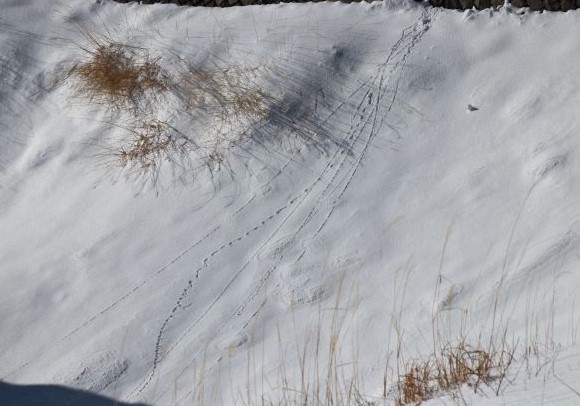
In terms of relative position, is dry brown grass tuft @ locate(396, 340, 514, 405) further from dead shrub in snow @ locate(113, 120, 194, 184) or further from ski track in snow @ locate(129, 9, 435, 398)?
dead shrub in snow @ locate(113, 120, 194, 184)

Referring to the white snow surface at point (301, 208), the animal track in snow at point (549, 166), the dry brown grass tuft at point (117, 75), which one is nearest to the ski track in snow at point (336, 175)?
the white snow surface at point (301, 208)

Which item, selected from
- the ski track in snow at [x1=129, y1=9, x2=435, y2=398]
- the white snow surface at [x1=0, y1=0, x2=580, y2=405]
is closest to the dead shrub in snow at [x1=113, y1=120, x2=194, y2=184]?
the white snow surface at [x1=0, y1=0, x2=580, y2=405]

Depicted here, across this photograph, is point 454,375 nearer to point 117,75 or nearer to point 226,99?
point 226,99

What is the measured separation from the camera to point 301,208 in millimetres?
5762

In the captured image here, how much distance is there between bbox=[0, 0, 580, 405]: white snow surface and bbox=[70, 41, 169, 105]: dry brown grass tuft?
0.10 meters

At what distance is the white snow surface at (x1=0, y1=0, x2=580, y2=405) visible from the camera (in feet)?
17.1

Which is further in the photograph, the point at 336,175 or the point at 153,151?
the point at 153,151

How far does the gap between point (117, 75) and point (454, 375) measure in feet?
11.6

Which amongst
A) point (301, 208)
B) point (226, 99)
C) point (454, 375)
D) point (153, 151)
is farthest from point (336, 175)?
point (454, 375)

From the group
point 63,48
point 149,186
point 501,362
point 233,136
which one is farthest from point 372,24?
point 501,362

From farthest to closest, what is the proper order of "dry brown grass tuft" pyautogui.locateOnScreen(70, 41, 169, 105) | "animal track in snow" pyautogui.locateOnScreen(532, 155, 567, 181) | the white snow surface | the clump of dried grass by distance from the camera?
"dry brown grass tuft" pyautogui.locateOnScreen(70, 41, 169, 105), the clump of dried grass, "animal track in snow" pyautogui.locateOnScreen(532, 155, 567, 181), the white snow surface

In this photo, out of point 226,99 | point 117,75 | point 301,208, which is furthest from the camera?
point 117,75

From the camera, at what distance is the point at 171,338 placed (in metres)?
5.47

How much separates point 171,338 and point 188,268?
1.51ft
